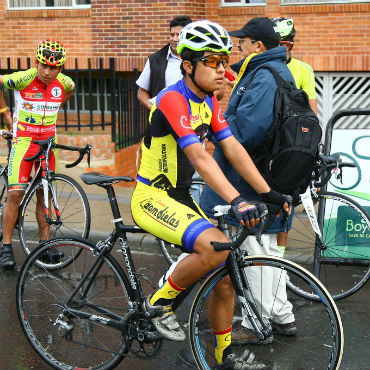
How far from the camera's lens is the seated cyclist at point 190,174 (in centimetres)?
413

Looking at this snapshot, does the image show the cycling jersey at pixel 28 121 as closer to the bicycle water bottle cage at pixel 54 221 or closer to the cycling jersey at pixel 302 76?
the bicycle water bottle cage at pixel 54 221

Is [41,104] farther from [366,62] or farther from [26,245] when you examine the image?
[366,62]

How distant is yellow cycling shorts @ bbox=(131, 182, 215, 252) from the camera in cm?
416

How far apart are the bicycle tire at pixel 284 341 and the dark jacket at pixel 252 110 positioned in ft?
2.82

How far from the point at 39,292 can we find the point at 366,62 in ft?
28.2

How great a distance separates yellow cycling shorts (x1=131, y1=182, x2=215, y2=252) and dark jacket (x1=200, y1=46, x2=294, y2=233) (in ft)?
2.55

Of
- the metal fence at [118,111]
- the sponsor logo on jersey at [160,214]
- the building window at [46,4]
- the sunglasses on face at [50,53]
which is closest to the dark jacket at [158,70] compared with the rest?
the sunglasses on face at [50,53]

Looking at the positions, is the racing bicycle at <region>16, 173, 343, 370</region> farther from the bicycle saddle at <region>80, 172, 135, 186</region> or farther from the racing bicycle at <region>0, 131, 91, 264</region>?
the racing bicycle at <region>0, 131, 91, 264</region>

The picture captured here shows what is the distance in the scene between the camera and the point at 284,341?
4.80m

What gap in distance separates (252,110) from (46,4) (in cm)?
1033

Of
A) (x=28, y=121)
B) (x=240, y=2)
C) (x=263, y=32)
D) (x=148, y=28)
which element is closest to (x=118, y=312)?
(x=263, y=32)

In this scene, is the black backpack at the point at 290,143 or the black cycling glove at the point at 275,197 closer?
the black cycling glove at the point at 275,197

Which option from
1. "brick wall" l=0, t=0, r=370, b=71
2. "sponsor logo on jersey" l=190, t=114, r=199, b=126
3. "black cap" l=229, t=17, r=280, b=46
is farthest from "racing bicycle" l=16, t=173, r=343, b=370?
"brick wall" l=0, t=0, r=370, b=71

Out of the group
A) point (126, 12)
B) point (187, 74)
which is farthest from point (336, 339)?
point (126, 12)
